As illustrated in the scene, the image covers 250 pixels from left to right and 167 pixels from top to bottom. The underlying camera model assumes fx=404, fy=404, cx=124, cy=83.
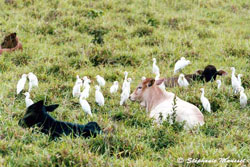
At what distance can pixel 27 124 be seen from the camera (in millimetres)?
5027

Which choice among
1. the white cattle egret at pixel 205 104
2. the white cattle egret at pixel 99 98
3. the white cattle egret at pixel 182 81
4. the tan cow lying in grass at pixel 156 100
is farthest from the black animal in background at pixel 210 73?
the white cattle egret at pixel 99 98

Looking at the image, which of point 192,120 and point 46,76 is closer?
point 192,120

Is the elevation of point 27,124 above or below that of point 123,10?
below

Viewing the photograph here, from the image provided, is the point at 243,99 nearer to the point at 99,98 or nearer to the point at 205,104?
the point at 205,104

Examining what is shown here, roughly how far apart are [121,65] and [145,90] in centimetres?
178

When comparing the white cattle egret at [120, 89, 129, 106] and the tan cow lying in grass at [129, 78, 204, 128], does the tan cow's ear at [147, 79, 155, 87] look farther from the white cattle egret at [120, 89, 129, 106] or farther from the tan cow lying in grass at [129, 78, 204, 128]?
the white cattle egret at [120, 89, 129, 106]

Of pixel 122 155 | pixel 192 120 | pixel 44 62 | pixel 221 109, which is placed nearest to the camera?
pixel 122 155

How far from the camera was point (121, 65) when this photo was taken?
8.47m

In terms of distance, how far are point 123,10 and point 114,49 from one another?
3459 mm

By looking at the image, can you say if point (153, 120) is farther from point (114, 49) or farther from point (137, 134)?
point (114, 49)

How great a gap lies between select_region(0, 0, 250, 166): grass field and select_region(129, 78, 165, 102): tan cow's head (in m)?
0.22

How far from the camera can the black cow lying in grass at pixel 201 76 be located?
7512mm

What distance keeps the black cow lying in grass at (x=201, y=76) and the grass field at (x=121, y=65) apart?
9.6 inches

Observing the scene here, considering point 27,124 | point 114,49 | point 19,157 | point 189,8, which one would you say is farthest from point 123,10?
point 19,157
